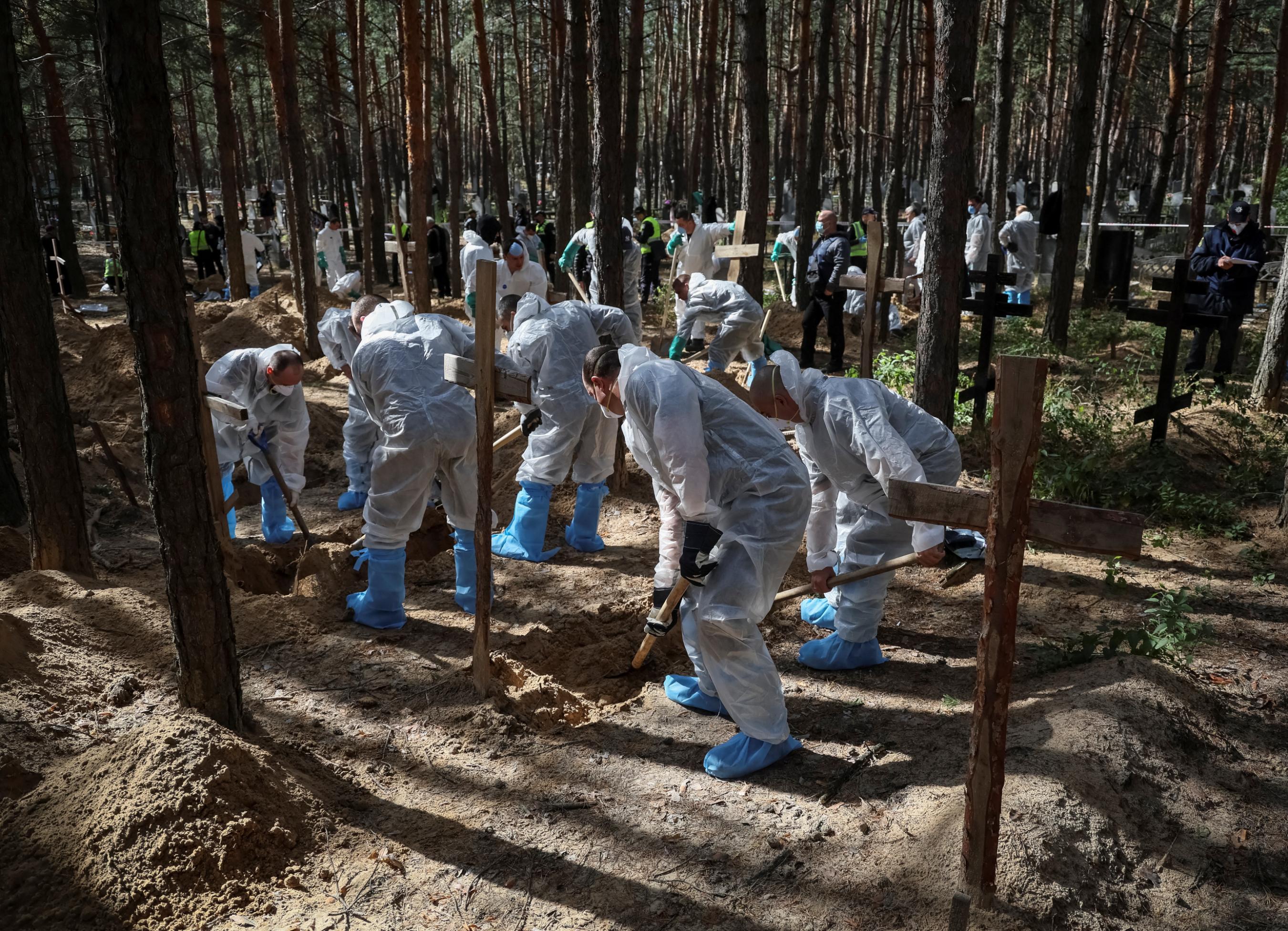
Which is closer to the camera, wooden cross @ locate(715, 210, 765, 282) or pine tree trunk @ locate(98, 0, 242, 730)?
pine tree trunk @ locate(98, 0, 242, 730)

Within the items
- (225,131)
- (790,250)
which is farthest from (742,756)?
(790,250)

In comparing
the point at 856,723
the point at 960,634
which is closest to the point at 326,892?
the point at 856,723

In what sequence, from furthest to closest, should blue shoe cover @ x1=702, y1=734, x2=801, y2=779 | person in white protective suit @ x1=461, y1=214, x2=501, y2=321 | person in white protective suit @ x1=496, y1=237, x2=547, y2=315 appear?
person in white protective suit @ x1=461, y1=214, x2=501, y2=321 → person in white protective suit @ x1=496, y1=237, x2=547, y2=315 → blue shoe cover @ x1=702, y1=734, x2=801, y2=779

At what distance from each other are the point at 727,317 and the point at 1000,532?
712 centimetres

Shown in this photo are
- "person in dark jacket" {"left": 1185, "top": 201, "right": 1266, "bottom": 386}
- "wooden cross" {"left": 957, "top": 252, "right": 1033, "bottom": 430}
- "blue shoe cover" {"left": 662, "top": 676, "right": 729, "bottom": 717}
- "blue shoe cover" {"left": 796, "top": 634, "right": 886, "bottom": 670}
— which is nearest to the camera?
"blue shoe cover" {"left": 662, "top": 676, "right": 729, "bottom": 717}

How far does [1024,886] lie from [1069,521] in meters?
1.25

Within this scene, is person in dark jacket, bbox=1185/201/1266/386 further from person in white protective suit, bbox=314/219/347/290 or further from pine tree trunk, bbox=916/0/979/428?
person in white protective suit, bbox=314/219/347/290

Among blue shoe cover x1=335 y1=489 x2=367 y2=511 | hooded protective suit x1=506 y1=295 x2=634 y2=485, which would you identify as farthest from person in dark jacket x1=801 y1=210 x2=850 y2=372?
blue shoe cover x1=335 y1=489 x2=367 y2=511

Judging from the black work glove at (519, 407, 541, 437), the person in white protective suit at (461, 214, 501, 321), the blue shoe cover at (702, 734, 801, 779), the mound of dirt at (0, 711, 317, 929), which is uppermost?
the person in white protective suit at (461, 214, 501, 321)

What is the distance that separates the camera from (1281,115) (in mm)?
15031

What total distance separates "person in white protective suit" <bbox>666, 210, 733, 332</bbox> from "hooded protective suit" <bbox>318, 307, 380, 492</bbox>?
219 inches

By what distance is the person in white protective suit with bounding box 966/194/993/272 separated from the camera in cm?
1472

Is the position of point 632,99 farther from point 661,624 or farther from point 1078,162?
point 661,624

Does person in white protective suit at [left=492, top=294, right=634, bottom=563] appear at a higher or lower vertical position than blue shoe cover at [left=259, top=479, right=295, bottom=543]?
higher
